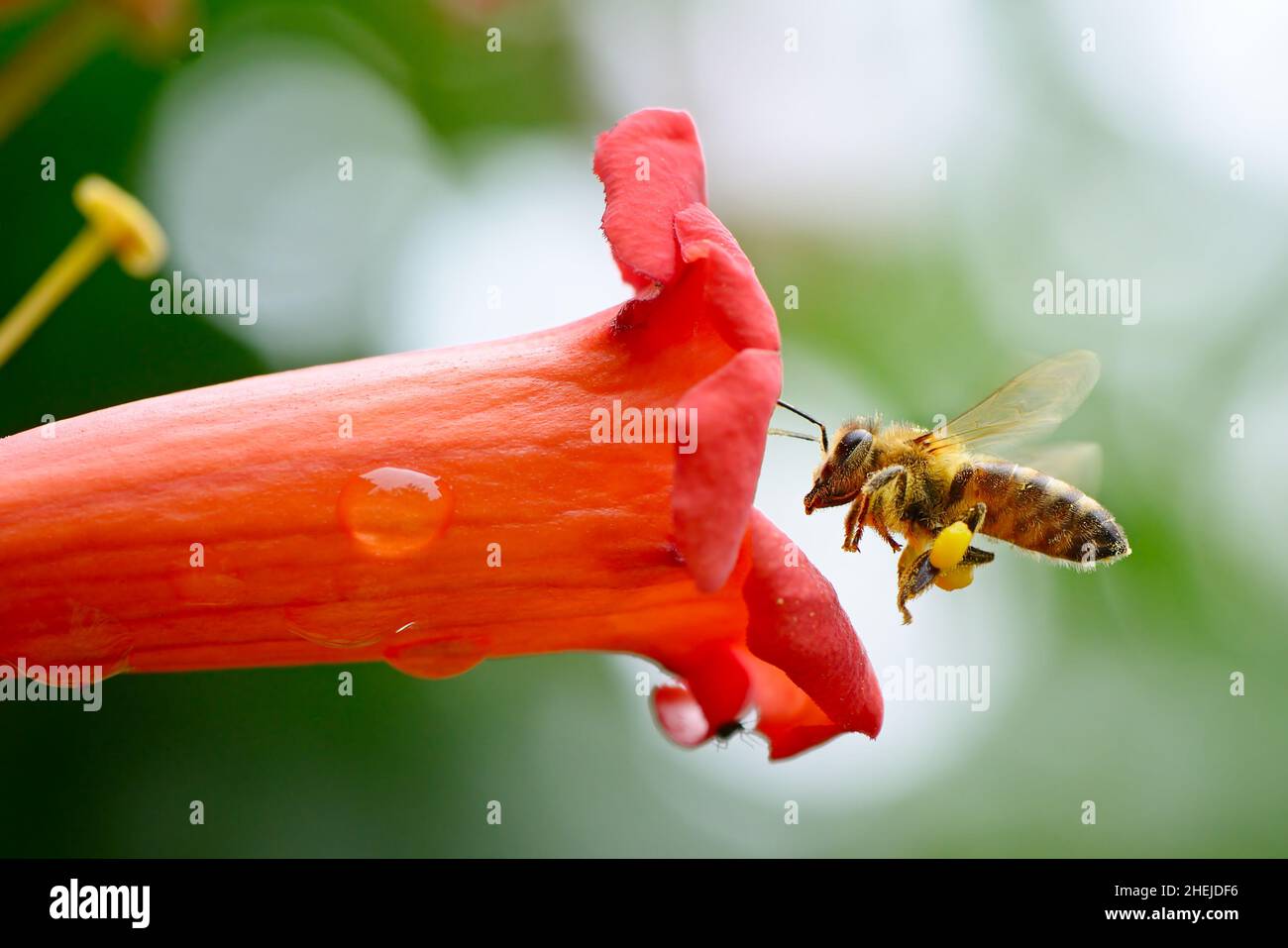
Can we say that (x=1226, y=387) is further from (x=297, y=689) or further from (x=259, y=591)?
(x=259, y=591)

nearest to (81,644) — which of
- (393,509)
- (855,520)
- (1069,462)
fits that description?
(393,509)

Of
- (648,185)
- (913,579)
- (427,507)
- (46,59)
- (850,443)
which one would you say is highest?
(46,59)

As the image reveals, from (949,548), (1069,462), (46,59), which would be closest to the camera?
(46,59)

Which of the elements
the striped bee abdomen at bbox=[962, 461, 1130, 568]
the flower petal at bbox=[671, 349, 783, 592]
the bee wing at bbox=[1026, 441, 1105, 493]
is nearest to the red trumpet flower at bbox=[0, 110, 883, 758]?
the flower petal at bbox=[671, 349, 783, 592]

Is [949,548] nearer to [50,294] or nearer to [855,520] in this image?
[855,520]

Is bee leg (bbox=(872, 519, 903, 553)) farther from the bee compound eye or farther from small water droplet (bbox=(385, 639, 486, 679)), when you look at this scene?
small water droplet (bbox=(385, 639, 486, 679))

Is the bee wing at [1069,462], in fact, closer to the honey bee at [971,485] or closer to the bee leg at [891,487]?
the honey bee at [971,485]
